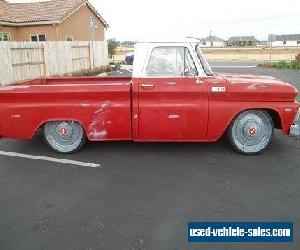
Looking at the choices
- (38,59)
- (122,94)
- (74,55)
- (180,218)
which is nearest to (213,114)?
(122,94)

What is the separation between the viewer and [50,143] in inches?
240

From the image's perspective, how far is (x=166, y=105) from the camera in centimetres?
571

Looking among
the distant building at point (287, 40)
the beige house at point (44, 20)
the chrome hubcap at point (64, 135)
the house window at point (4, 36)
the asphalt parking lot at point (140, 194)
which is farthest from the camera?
the distant building at point (287, 40)

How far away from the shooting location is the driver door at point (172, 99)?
567 cm

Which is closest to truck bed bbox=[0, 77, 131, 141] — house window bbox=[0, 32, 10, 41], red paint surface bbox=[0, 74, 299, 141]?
red paint surface bbox=[0, 74, 299, 141]

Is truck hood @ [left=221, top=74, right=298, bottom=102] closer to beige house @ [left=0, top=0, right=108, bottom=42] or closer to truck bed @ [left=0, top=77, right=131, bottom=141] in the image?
truck bed @ [left=0, top=77, right=131, bottom=141]

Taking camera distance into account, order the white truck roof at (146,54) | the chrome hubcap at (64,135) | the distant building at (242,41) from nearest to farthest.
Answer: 1. the white truck roof at (146,54)
2. the chrome hubcap at (64,135)
3. the distant building at (242,41)

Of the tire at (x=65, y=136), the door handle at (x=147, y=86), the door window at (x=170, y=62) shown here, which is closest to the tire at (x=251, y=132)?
the door window at (x=170, y=62)

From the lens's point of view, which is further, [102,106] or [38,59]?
[38,59]

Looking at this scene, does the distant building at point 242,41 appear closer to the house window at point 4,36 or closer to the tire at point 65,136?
the house window at point 4,36

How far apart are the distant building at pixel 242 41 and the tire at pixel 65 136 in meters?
116

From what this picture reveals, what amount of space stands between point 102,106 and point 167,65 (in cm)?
131

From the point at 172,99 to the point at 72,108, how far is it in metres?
1.70

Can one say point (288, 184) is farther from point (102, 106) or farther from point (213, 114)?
point (102, 106)
